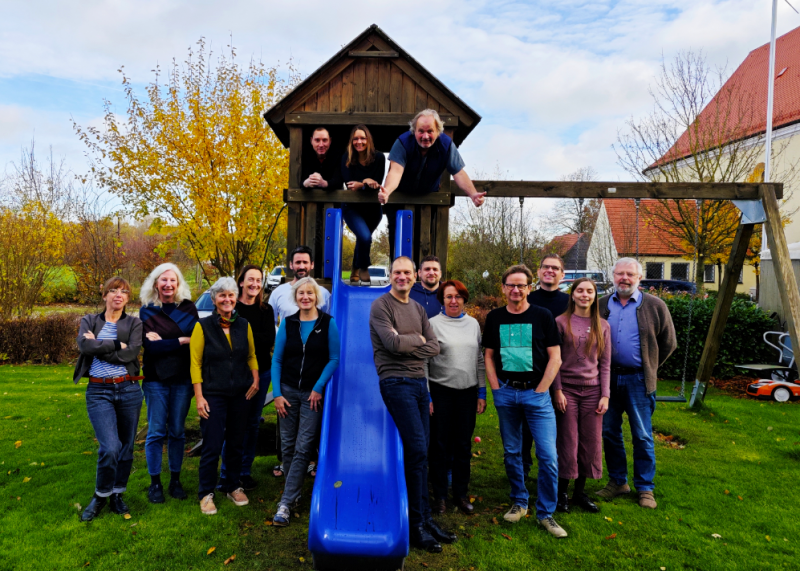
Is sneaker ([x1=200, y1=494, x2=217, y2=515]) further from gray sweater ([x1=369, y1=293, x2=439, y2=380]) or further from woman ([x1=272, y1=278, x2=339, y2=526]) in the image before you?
gray sweater ([x1=369, y1=293, x2=439, y2=380])

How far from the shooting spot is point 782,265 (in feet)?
20.9

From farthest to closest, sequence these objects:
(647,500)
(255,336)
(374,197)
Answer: (374,197), (255,336), (647,500)

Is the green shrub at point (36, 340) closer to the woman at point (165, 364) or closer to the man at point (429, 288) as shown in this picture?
the woman at point (165, 364)

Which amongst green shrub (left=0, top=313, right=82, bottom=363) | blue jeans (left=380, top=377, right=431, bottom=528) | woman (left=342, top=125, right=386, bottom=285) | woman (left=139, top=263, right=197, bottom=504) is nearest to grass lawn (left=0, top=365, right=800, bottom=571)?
blue jeans (left=380, top=377, right=431, bottom=528)

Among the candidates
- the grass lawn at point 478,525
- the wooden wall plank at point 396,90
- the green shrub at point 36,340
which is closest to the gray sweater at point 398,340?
the grass lawn at point 478,525

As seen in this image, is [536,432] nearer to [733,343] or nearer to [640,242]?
[733,343]

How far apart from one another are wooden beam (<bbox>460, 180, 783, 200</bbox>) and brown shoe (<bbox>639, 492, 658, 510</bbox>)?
3.34 metres

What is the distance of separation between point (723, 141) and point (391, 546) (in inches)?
650

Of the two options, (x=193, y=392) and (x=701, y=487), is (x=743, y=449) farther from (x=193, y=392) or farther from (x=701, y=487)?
(x=193, y=392)

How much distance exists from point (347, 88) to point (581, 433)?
15.0 ft

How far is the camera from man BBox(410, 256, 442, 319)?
483 cm

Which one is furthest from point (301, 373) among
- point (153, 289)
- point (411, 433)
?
point (153, 289)

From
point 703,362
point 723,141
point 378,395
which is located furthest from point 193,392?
point 723,141

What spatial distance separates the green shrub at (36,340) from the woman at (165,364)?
895cm
